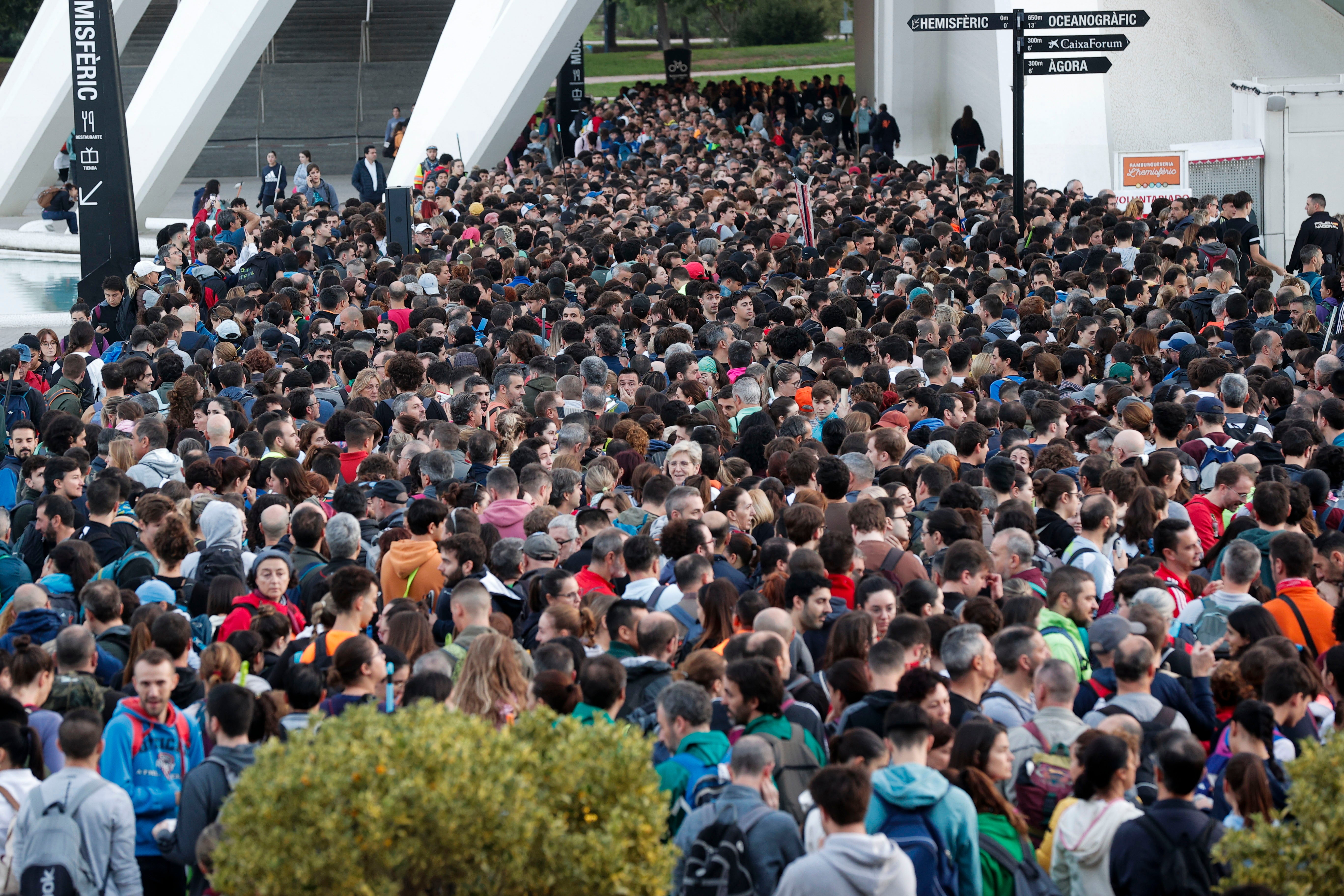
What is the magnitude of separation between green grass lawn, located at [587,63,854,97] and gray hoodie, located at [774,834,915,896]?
58.2 metres

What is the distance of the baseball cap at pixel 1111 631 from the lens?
6.20 meters

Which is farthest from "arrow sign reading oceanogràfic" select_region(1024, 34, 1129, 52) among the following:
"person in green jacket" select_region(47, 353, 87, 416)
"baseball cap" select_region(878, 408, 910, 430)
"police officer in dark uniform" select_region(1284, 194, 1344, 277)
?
"person in green jacket" select_region(47, 353, 87, 416)

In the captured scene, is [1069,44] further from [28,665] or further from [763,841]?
[28,665]

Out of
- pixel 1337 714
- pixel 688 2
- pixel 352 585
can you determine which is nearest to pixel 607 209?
pixel 352 585

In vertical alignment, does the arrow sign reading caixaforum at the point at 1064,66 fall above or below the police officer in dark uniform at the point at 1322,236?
above

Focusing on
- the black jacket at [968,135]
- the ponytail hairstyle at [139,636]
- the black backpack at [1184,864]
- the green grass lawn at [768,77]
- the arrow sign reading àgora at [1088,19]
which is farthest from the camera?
the green grass lawn at [768,77]

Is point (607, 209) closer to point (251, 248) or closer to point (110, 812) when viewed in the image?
point (251, 248)

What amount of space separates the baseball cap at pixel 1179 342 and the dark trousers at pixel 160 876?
30.9ft

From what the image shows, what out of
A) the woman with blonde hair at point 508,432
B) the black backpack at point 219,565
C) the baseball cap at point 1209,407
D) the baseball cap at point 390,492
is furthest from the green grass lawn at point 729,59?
the black backpack at point 219,565

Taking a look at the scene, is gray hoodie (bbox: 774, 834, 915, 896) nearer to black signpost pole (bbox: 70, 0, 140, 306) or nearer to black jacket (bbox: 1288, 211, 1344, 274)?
black jacket (bbox: 1288, 211, 1344, 274)

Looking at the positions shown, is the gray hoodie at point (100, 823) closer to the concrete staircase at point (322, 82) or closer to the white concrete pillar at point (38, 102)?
the white concrete pillar at point (38, 102)

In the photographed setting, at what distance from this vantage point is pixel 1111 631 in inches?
245

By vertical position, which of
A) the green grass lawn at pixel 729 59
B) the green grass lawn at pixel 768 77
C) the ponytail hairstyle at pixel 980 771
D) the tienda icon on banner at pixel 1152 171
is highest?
the green grass lawn at pixel 729 59

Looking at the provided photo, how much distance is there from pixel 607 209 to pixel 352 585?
624 inches
